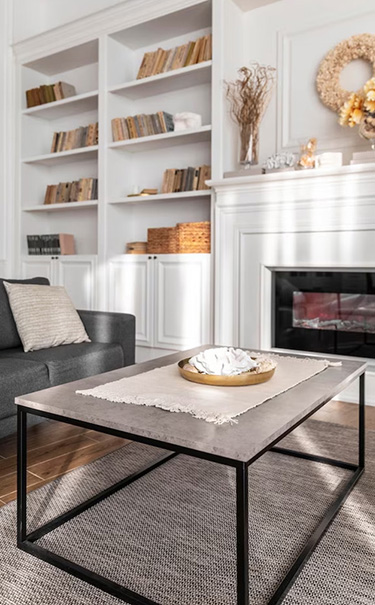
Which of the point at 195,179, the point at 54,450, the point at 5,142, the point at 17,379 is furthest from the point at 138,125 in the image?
the point at 54,450

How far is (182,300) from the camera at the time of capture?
3.70 meters

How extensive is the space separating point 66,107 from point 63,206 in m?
0.92

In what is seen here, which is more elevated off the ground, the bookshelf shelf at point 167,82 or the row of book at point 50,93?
the row of book at point 50,93

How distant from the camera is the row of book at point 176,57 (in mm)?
3629

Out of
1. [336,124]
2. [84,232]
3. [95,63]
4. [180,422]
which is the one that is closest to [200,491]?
[180,422]

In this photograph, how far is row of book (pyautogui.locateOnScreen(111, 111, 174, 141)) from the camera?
3922 millimetres

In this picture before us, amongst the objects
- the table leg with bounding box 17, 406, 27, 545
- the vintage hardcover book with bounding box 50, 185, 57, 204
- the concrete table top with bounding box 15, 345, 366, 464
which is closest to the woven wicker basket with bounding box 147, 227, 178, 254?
the vintage hardcover book with bounding box 50, 185, 57, 204

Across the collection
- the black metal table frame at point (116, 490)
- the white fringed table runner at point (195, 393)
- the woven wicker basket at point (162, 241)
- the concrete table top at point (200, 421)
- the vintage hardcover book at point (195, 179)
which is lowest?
the black metal table frame at point (116, 490)

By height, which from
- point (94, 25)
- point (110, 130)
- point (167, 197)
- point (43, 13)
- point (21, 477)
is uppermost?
point (43, 13)

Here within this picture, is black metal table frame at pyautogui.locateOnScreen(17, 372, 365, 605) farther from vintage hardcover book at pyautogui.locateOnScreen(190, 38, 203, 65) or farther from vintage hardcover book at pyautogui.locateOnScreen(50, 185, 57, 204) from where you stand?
vintage hardcover book at pyautogui.locateOnScreen(50, 185, 57, 204)

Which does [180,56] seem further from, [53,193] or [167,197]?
[53,193]

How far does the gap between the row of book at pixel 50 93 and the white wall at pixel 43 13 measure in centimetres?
53

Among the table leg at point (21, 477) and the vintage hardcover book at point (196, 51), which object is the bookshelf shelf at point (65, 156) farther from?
the table leg at point (21, 477)

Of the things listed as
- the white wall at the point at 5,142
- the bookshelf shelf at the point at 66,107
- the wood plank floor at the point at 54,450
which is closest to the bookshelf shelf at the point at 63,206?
the white wall at the point at 5,142
